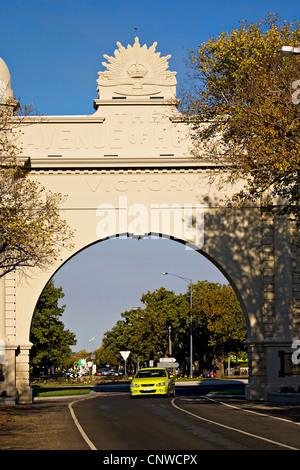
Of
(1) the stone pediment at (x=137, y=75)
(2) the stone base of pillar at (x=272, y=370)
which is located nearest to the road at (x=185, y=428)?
(2) the stone base of pillar at (x=272, y=370)

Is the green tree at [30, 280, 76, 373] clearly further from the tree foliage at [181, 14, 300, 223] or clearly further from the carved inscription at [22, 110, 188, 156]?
the tree foliage at [181, 14, 300, 223]

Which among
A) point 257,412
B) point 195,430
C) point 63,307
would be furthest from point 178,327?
point 195,430

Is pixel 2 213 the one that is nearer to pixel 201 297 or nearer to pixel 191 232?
pixel 191 232

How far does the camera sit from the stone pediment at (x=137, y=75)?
3525 centimetres

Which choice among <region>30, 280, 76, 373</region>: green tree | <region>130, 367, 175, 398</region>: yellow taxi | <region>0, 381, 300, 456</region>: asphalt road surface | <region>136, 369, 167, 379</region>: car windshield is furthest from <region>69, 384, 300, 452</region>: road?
<region>30, 280, 76, 373</region>: green tree

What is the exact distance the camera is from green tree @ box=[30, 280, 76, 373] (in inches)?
2505

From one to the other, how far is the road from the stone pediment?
1353 cm

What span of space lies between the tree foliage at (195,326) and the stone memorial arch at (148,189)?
128ft

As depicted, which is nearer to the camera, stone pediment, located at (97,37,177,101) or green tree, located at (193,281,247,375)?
stone pediment, located at (97,37,177,101)

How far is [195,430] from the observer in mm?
19422

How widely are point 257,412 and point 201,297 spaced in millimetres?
50254

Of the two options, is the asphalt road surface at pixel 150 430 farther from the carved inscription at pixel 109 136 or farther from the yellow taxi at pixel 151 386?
the carved inscription at pixel 109 136
